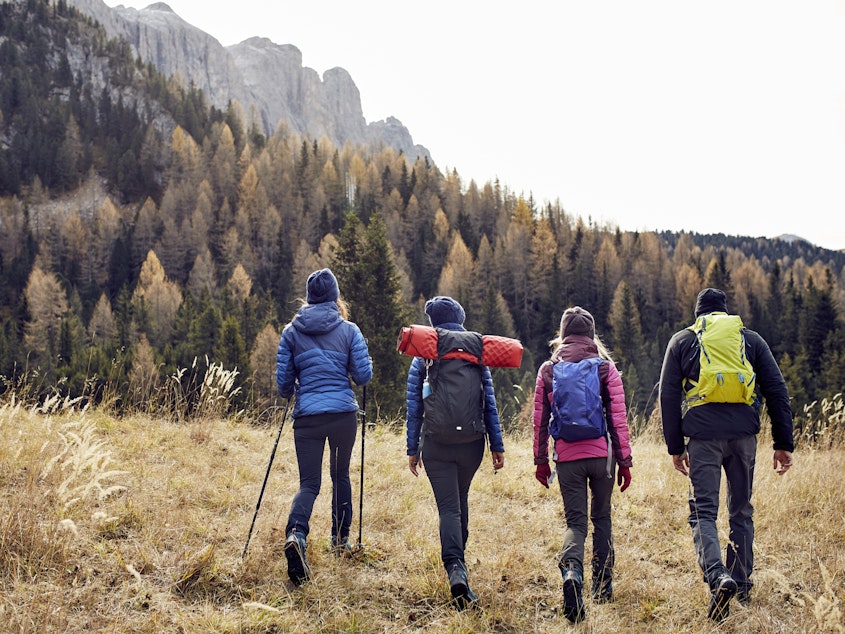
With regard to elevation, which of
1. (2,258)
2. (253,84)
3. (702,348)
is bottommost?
(702,348)

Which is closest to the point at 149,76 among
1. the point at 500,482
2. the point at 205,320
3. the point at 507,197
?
the point at 507,197

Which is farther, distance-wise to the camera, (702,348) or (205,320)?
(205,320)

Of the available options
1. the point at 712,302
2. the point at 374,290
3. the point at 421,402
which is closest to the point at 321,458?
the point at 421,402

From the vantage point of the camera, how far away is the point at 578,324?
3846mm

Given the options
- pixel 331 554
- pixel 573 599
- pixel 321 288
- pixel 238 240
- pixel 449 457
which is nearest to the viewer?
pixel 573 599

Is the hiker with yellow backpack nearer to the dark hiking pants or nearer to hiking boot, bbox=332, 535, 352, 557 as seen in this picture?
the dark hiking pants

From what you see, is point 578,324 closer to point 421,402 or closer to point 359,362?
point 421,402

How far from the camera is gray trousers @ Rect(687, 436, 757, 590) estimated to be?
3601 millimetres

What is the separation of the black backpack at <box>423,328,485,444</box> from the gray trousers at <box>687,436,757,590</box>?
4.99ft

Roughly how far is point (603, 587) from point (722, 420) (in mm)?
1404

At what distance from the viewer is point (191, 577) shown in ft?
11.3

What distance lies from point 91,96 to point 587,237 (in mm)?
100982

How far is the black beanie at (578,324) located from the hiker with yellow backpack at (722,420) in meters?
0.63

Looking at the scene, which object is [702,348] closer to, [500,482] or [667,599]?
[667,599]
